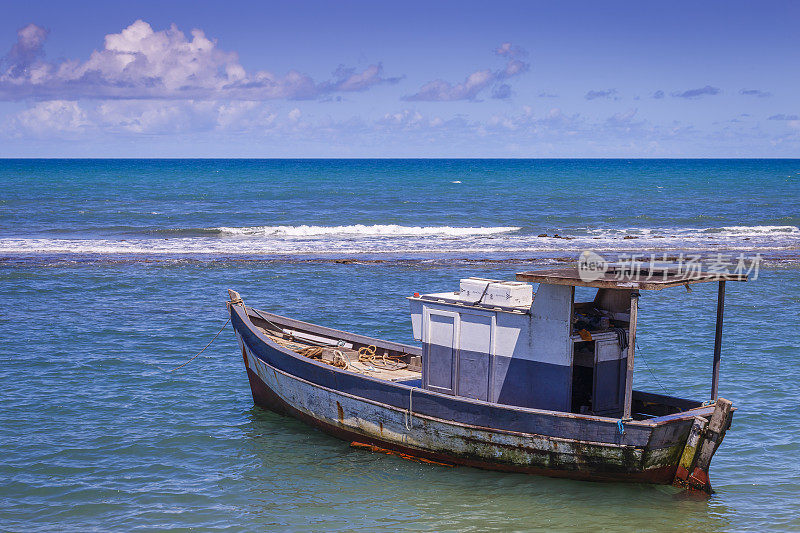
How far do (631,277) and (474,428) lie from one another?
325 centimetres

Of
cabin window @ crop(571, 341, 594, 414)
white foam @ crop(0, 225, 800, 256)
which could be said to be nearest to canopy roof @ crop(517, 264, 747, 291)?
cabin window @ crop(571, 341, 594, 414)

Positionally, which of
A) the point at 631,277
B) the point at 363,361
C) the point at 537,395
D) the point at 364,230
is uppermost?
the point at 631,277

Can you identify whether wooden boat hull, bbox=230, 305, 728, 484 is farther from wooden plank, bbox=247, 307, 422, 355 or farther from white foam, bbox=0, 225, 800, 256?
white foam, bbox=0, 225, 800, 256

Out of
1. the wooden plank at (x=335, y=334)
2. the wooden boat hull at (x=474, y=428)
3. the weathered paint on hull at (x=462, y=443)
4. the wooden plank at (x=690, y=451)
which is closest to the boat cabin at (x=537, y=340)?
the wooden boat hull at (x=474, y=428)

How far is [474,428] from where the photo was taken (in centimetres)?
1272

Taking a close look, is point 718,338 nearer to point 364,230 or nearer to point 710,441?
point 710,441

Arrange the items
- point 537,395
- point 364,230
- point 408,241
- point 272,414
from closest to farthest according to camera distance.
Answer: point 537,395 → point 272,414 → point 408,241 → point 364,230

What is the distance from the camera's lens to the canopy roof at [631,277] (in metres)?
11.5

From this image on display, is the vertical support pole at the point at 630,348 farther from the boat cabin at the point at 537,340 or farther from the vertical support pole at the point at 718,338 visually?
the vertical support pole at the point at 718,338

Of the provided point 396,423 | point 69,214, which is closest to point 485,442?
point 396,423

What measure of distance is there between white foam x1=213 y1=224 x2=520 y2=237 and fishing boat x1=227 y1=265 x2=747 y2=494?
32.0 m

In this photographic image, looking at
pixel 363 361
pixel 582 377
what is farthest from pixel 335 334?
pixel 582 377

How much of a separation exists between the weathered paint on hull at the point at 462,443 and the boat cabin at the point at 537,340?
66 centimetres

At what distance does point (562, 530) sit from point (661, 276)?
3816mm
